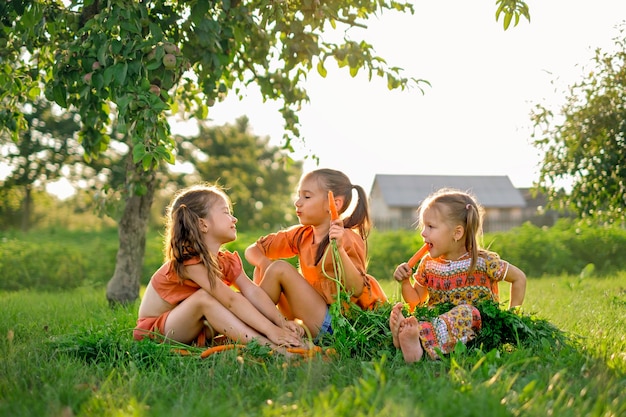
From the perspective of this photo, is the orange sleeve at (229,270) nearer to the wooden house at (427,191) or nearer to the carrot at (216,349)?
the carrot at (216,349)

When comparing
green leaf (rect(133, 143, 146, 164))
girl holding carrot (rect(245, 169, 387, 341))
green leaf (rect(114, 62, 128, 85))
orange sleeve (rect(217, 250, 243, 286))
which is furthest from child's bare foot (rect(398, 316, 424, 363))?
green leaf (rect(114, 62, 128, 85))

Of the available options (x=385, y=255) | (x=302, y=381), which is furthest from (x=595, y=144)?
(x=302, y=381)

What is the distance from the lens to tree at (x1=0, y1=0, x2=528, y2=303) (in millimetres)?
3613

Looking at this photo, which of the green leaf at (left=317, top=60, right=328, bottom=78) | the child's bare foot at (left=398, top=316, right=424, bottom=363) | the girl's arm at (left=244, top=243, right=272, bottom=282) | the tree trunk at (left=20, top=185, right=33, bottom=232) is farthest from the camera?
the tree trunk at (left=20, top=185, right=33, bottom=232)

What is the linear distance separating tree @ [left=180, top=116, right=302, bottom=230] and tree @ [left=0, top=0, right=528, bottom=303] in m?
26.6

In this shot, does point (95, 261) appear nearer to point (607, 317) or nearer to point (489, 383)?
point (607, 317)

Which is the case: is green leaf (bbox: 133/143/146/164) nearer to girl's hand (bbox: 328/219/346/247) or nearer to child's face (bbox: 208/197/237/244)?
child's face (bbox: 208/197/237/244)

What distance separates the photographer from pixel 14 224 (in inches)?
1131

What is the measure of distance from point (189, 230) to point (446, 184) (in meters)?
31.3

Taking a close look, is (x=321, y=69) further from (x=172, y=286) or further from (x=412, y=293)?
(x=172, y=286)

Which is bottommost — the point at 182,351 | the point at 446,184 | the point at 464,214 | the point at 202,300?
the point at 182,351

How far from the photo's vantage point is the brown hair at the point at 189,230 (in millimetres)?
3650

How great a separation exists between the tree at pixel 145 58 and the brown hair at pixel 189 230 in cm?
30

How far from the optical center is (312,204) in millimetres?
4031
